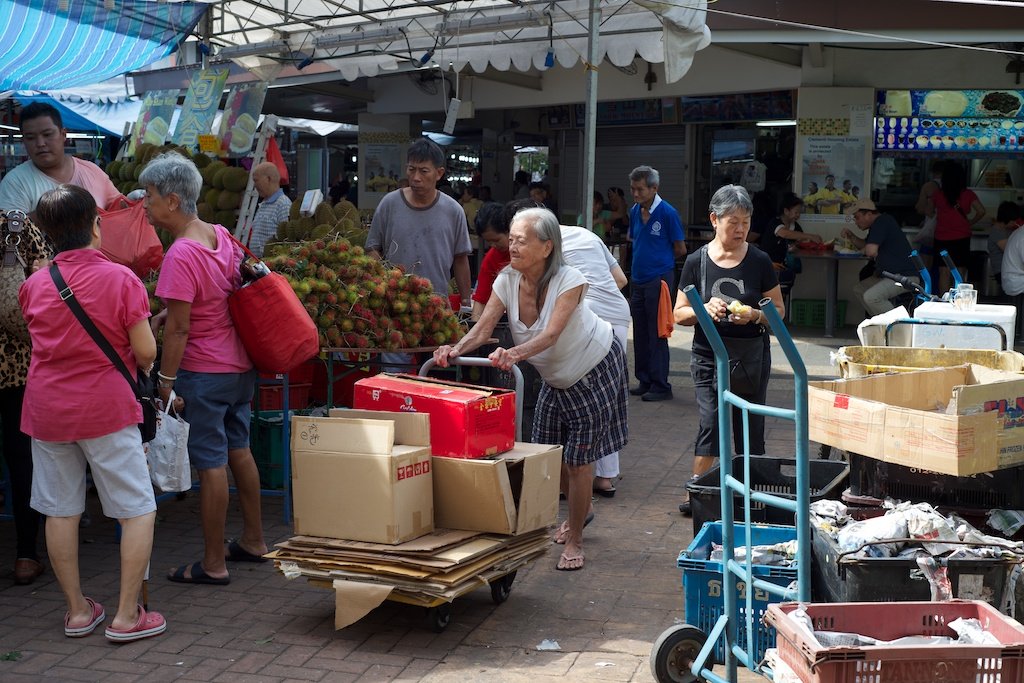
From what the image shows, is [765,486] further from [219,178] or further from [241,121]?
[241,121]

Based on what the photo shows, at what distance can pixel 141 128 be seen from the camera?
1137cm

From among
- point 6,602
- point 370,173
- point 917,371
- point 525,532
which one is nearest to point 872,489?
point 917,371

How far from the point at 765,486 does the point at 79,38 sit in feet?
20.8

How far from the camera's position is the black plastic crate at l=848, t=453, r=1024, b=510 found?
4.54 m

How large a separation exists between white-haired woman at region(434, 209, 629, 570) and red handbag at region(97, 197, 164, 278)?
198 cm

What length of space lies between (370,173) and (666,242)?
1192cm

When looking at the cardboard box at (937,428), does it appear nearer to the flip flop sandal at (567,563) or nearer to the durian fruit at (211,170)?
the flip flop sandal at (567,563)

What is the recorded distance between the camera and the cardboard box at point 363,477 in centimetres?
456

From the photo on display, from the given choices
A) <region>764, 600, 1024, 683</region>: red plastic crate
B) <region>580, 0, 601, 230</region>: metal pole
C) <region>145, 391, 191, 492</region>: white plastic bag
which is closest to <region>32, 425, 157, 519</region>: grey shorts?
<region>145, 391, 191, 492</region>: white plastic bag

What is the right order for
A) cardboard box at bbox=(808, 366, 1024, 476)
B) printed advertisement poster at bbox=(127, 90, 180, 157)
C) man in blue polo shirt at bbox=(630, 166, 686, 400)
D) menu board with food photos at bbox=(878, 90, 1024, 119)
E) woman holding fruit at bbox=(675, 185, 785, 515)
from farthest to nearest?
menu board with food photos at bbox=(878, 90, 1024, 119)
printed advertisement poster at bbox=(127, 90, 180, 157)
man in blue polo shirt at bbox=(630, 166, 686, 400)
woman holding fruit at bbox=(675, 185, 785, 515)
cardboard box at bbox=(808, 366, 1024, 476)

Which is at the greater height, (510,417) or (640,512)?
(510,417)

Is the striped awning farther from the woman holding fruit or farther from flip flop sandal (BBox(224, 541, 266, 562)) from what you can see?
the woman holding fruit

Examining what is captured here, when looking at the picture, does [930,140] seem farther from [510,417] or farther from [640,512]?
[510,417]

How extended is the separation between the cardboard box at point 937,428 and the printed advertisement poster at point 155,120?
27.3ft
